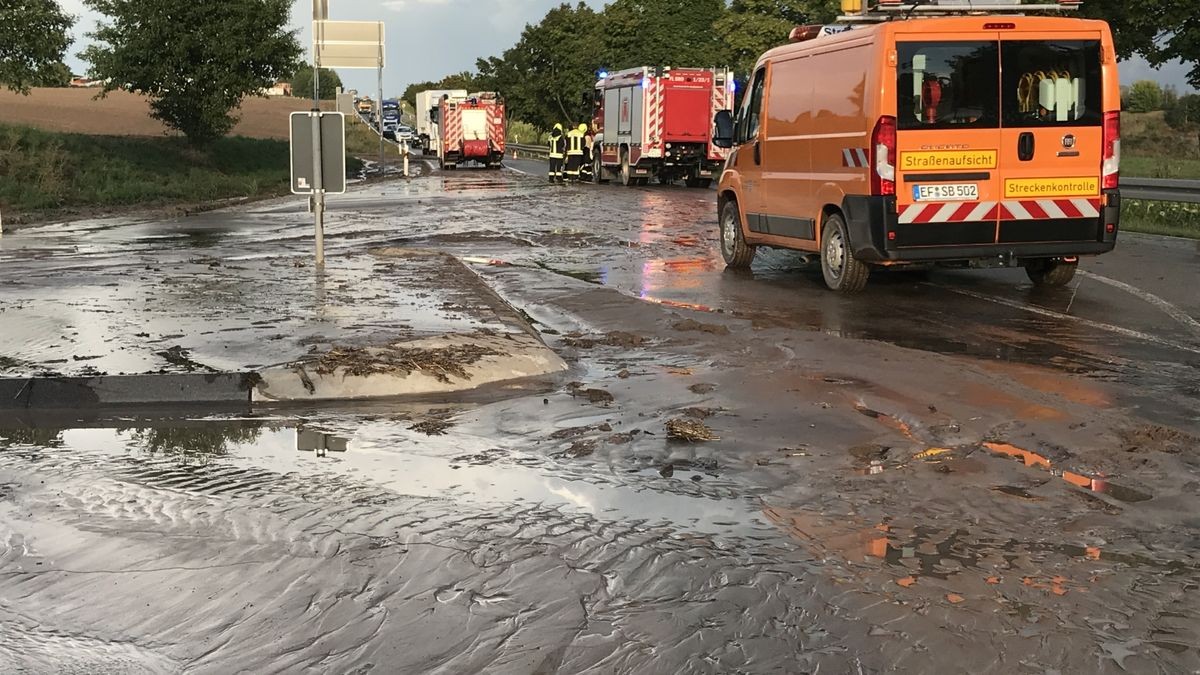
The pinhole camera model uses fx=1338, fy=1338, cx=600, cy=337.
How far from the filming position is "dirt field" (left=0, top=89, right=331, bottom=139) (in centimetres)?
5844

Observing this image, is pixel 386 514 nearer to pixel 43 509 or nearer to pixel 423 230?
pixel 43 509

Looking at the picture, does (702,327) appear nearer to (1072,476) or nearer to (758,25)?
(1072,476)

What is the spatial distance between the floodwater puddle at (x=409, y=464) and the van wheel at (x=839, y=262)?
6443 mm

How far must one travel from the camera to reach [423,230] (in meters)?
20.9

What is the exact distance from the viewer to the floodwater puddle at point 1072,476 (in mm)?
5527

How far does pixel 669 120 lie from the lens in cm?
3800

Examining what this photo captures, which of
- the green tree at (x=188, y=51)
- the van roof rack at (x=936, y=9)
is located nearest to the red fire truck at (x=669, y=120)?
the green tree at (x=188, y=51)

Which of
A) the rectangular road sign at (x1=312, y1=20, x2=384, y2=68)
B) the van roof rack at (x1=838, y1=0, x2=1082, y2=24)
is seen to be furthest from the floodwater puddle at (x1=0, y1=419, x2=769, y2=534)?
the rectangular road sign at (x1=312, y1=20, x2=384, y2=68)

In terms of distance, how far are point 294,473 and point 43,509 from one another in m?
1.07

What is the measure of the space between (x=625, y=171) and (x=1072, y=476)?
34.5 metres

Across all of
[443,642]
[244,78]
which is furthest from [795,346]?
[244,78]

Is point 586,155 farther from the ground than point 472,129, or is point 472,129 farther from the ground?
point 472,129

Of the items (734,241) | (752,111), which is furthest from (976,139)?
(734,241)

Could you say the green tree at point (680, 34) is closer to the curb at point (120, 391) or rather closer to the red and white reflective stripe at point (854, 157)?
the red and white reflective stripe at point (854, 157)
